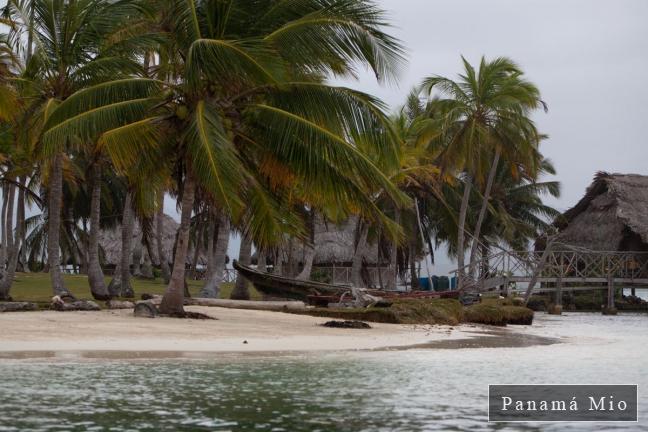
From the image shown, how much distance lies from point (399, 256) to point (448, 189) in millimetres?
5905

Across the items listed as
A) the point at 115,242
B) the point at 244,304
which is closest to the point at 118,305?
the point at 244,304

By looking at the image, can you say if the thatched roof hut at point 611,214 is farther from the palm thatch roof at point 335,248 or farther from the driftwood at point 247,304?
the driftwood at point 247,304

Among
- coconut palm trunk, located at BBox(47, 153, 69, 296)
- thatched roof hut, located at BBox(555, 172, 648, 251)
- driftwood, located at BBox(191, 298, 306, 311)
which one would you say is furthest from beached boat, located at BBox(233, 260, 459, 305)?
thatched roof hut, located at BBox(555, 172, 648, 251)

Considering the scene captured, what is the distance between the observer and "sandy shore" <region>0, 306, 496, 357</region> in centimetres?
1268

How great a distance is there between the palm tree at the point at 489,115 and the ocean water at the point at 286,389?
2154cm

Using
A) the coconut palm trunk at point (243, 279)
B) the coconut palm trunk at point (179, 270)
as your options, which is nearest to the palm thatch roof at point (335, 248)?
the coconut palm trunk at point (243, 279)

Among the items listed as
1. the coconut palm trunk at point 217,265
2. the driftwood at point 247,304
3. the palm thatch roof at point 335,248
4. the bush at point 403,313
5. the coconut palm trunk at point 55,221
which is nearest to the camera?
the bush at point 403,313

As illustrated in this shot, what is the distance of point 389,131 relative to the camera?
1636cm

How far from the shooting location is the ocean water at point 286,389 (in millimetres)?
7336

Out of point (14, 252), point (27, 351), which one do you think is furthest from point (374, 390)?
point (14, 252)

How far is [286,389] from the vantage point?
912 cm

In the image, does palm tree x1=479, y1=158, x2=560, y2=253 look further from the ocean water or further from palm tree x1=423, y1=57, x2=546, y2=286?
the ocean water

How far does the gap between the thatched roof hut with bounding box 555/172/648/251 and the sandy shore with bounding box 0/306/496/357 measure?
21.3m

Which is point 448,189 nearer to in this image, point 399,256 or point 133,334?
point 399,256
